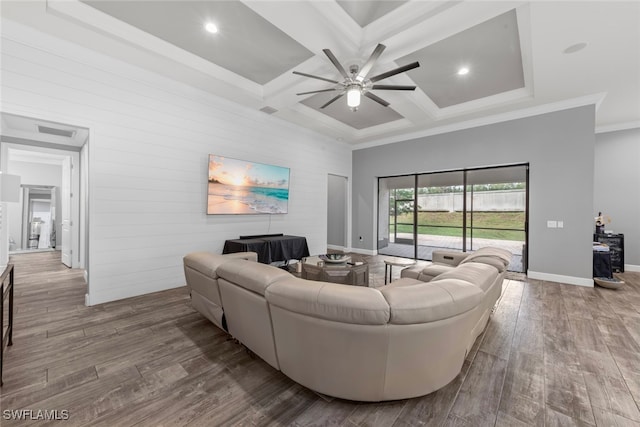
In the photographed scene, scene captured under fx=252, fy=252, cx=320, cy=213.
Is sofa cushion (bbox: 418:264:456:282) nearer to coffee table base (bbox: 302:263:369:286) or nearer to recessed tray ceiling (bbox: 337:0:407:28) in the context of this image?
coffee table base (bbox: 302:263:369:286)

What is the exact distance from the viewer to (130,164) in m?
3.64

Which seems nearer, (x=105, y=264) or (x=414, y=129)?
(x=105, y=264)

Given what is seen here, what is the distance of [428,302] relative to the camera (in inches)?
56.3

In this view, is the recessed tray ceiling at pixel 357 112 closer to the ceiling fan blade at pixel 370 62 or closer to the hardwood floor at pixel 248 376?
the ceiling fan blade at pixel 370 62

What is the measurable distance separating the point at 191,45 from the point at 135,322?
3577mm

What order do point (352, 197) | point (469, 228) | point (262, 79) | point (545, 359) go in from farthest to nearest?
point (352, 197) < point (469, 228) < point (262, 79) < point (545, 359)

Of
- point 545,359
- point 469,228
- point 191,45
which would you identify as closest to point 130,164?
point 191,45

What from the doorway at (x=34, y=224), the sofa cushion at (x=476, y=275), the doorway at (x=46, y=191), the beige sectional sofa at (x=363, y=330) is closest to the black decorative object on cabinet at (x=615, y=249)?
the sofa cushion at (x=476, y=275)

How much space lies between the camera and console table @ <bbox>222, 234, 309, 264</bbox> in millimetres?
4496

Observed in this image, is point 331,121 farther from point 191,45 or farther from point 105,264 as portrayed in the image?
point 105,264

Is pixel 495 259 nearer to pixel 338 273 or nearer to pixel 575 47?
pixel 338 273
